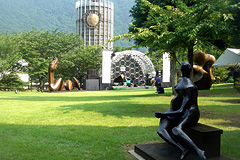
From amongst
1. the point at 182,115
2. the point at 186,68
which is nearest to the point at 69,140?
the point at 182,115

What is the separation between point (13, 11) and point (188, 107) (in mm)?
144350

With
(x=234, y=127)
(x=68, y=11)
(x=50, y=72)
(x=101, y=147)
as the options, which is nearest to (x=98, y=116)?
(x=101, y=147)

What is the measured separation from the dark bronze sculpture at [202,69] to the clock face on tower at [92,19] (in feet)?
195

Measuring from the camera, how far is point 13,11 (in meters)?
130

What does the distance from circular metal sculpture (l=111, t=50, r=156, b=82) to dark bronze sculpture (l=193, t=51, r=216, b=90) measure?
1425cm

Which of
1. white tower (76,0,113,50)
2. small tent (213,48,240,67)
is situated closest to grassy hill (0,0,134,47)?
white tower (76,0,113,50)

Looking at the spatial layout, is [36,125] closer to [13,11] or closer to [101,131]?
[101,131]

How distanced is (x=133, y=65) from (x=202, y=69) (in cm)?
2031

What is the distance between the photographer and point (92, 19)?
75.1m

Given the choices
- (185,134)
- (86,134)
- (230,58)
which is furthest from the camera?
(230,58)

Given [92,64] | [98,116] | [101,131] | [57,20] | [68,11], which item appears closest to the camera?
[101,131]

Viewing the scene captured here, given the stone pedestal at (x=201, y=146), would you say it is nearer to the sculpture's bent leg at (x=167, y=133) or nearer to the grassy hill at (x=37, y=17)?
the sculpture's bent leg at (x=167, y=133)

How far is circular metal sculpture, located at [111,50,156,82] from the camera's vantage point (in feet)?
112

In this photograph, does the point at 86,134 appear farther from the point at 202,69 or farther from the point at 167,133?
the point at 202,69
